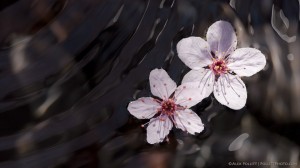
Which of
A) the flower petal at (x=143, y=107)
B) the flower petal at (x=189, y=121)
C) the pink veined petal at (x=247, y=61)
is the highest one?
the flower petal at (x=143, y=107)

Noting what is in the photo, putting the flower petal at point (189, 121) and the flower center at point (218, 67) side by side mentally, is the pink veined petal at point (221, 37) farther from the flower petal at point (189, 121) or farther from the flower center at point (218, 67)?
the flower petal at point (189, 121)

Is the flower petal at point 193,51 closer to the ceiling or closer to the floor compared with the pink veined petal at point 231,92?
closer to the ceiling

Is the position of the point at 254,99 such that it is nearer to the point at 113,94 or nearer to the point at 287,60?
the point at 287,60

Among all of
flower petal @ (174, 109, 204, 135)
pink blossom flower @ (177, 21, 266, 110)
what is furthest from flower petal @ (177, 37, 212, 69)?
flower petal @ (174, 109, 204, 135)

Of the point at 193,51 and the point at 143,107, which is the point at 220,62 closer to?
the point at 193,51

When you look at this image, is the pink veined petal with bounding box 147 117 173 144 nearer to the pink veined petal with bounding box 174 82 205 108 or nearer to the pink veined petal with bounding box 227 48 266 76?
the pink veined petal with bounding box 174 82 205 108

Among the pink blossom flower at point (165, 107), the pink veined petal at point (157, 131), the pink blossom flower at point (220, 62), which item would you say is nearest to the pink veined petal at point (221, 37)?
the pink blossom flower at point (220, 62)
